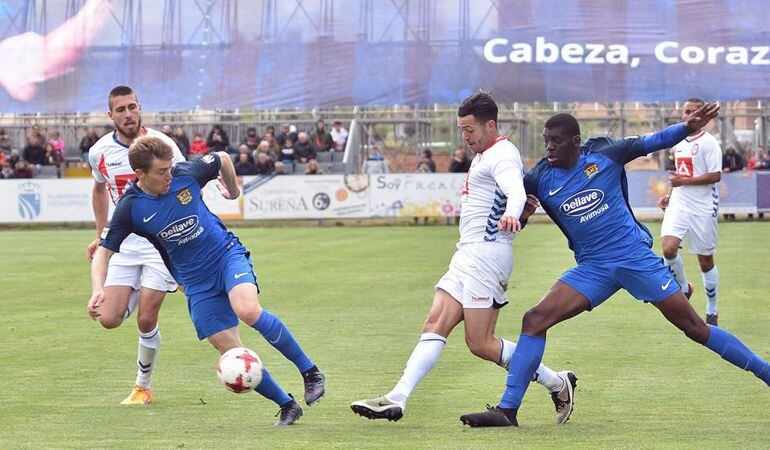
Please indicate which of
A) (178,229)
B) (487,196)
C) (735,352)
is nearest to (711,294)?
(735,352)

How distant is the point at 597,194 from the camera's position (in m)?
7.78

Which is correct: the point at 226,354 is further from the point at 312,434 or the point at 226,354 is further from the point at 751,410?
the point at 751,410

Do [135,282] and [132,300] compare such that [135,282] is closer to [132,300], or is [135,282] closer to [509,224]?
[132,300]

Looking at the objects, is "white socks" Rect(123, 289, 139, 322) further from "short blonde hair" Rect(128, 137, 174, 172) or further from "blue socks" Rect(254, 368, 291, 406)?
"blue socks" Rect(254, 368, 291, 406)

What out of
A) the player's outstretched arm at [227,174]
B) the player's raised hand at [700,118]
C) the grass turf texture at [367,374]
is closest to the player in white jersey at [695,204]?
the grass turf texture at [367,374]

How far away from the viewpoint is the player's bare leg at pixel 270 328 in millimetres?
7734

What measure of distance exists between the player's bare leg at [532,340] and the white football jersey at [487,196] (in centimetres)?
46

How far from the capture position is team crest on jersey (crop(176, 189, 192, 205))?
8.04 m

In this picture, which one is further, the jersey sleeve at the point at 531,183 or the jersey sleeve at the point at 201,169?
the jersey sleeve at the point at 201,169

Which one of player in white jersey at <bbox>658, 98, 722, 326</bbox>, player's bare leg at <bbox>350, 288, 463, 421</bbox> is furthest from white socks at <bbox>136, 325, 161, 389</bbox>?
player in white jersey at <bbox>658, 98, 722, 326</bbox>

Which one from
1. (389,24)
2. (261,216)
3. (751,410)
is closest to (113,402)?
(751,410)

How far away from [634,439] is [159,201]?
316 centimetres

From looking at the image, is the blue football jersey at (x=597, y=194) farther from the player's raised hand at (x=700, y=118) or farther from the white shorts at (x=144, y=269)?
the white shorts at (x=144, y=269)

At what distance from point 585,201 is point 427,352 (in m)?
1.30
